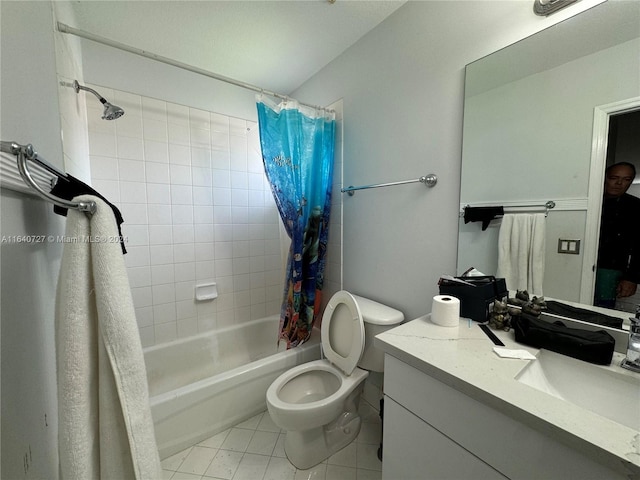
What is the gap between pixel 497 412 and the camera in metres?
0.58

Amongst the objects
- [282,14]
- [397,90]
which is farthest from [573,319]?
[282,14]

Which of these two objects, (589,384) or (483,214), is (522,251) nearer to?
(483,214)

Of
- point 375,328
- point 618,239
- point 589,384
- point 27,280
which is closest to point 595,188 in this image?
point 618,239

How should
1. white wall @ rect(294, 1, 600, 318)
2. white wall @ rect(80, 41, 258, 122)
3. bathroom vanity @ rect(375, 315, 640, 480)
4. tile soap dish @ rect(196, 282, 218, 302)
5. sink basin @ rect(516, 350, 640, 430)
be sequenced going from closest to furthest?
1. bathroom vanity @ rect(375, 315, 640, 480)
2. sink basin @ rect(516, 350, 640, 430)
3. white wall @ rect(294, 1, 600, 318)
4. white wall @ rect(80, 41, 258, 122)
5. tile soap dish @ rect(196, 282, 218, 302)

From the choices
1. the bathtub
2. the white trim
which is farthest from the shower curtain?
the white trim

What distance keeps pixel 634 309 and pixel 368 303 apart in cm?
101

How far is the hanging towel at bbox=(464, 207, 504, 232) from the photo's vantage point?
1.04 metres

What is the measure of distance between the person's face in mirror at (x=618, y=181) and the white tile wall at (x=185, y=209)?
80.1 inches

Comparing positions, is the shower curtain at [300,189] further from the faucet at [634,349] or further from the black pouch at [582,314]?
the faucet at [634,349]

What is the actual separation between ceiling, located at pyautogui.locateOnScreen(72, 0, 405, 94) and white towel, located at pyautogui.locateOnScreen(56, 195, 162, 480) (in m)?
1.40

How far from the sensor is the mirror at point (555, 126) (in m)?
0.76

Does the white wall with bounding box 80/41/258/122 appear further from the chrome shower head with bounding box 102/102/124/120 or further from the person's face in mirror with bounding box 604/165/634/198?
the person's face in mirror with bounding box 604/165/634/198

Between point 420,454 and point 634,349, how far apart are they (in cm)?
67

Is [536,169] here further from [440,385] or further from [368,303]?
[368,303]
